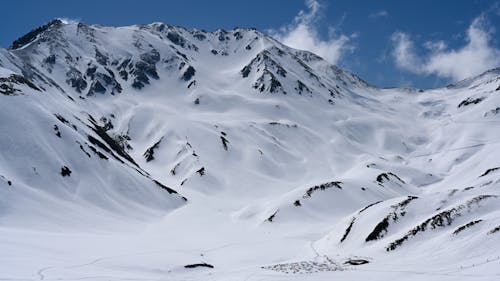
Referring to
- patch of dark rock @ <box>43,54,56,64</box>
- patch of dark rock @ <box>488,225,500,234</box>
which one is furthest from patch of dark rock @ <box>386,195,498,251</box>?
patch of dark rock @ <box>43,54,56,64</box>

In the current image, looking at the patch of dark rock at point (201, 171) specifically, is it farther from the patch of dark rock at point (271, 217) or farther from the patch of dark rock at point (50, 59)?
the patch of dark rock at point (50, 59)

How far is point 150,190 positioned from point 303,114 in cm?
11893

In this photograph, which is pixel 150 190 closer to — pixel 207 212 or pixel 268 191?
pixel 207 212

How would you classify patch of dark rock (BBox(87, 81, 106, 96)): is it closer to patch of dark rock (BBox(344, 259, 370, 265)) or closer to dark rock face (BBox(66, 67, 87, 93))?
dark rock face (BBox(66, 67, 87, 93))

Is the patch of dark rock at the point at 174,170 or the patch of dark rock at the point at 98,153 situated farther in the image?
the patch of dark rock at the point at 174,170

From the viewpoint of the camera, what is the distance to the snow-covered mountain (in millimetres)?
29141

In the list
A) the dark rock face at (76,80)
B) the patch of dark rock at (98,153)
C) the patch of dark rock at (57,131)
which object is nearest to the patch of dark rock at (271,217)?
the patch of dark rock at (98,153)

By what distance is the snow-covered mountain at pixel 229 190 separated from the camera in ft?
95.6

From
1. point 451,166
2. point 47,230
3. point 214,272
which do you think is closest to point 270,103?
point 451,166

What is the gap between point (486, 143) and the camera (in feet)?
481

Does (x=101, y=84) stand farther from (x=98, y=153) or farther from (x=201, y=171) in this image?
(x=98, y=153)

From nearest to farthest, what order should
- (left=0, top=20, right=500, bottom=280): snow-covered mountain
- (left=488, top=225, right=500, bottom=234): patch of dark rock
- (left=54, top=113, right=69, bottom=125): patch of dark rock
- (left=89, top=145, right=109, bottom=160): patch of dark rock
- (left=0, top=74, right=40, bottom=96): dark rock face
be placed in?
(left=488, top=225, right=500, bottom=234): patch of dark rock < (left=0, top=20, right=500, bottom=280): snow-covered mountain < (left=0, top=74, right=40, bottom=96): dark rock face < (left=89, top=145, right=109, bottom=160): patch of dark rock < (left=54, top=113, right=69, bottom=125): patch of dark rock

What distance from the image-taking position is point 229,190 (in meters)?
108

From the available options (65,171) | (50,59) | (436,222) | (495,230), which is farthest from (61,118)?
(50,59)
